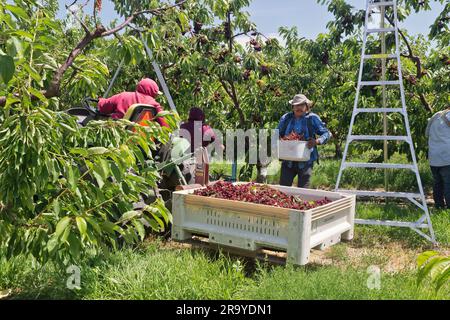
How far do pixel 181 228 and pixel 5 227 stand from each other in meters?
1.62

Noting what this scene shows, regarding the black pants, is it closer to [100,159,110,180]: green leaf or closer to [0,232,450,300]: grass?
[0,232,450,300]: grass

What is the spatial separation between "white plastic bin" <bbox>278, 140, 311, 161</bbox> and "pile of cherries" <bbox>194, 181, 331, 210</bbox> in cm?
98

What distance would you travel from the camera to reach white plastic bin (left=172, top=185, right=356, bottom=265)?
10.2ft

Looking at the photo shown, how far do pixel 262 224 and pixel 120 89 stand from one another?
4.90 meters

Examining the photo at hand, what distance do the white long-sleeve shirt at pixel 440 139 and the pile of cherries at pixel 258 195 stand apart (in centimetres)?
287

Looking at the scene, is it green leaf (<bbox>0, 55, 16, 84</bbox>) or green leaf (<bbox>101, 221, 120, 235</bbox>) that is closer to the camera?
green leaf (<bbox>0, 55, 16, 84</bbox>)

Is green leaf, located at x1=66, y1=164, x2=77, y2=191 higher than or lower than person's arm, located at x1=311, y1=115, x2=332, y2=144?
lower

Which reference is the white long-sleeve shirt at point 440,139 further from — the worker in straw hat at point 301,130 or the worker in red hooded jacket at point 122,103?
the worker in red hooded jacket at point 122,103

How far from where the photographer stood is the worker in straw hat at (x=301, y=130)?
5.09 meters

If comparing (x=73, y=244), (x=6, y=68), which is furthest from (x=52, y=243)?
(x=6, y=68)

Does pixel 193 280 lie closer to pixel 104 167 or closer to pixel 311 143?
pixel 104 167

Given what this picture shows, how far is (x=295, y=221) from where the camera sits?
3.11 meters

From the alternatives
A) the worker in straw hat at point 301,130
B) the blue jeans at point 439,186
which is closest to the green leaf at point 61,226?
the worker in straw hat at point 301,130

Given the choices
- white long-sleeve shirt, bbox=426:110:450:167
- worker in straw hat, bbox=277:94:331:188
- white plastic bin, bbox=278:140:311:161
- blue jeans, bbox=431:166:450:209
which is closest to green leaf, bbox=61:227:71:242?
white plastic bin, bbox=278:140:311:161
